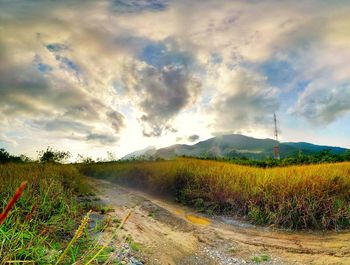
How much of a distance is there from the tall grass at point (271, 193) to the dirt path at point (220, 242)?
1.40 feet

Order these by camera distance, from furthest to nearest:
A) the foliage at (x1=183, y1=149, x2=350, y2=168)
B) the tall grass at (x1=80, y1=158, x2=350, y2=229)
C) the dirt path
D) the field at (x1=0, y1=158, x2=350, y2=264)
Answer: the foliage at (x1=183, y1=149, x2=350, y2=168) < the tall grass at (x1=80, y1=158, x2=350, y2=229) < the dirt path < the field at (x1=0, y1=158, x2=350, y2=264)

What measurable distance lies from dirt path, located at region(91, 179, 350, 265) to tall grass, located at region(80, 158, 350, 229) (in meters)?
0.43

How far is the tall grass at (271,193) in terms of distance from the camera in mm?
7995

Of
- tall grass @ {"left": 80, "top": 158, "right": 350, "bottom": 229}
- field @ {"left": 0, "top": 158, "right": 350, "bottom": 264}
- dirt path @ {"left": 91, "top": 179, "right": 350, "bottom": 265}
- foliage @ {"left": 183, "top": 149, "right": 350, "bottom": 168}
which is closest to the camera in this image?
field @ {"left": 0, "top": 158, "right": 350, "bottom": 264}

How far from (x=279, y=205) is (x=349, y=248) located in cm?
193

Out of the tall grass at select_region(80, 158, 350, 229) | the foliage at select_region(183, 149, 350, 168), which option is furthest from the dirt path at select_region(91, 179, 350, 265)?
the foliage at select_region(183, 149, 350, 168)

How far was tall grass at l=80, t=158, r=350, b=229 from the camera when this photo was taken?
799cm

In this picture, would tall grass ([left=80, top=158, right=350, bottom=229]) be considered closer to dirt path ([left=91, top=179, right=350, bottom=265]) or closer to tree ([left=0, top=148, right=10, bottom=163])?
dirt path ([left=91, top=179, right=350, bottom=265])

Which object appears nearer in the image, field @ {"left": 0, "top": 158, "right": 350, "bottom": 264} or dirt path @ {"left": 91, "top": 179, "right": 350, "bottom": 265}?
field @ {"left": 0, "top": 158, "right": 350, "bottom": 264}

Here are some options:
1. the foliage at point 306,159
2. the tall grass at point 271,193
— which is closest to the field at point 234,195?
the tall grass at point 271,193

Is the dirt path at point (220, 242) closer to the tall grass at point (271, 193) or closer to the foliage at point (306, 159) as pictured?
the tall grass at point (271, 193)

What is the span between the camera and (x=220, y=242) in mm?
6992

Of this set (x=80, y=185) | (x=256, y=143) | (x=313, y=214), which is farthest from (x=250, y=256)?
(x=256, y=143)

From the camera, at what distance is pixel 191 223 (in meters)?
8.22
